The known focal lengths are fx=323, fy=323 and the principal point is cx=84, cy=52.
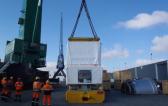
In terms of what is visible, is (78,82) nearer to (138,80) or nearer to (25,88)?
(138,80)

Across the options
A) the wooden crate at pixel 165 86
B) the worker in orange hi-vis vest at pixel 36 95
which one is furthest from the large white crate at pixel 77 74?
the wooden crate at pixel 165 86

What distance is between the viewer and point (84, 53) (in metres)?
17.0

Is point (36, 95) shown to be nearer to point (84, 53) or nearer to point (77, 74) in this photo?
point (77, 74)

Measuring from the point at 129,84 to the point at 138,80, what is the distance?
40.0 inches

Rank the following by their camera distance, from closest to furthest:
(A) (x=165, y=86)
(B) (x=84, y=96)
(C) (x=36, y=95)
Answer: (C) (x=36, y=95) < (B) (x=84, y=96) < (A) (x=165, y=86)

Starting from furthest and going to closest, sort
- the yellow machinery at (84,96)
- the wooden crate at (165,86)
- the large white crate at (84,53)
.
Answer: the wooden crate at (165,86) → the large white crate at (84,53) → the yellow machinery at (84,96)

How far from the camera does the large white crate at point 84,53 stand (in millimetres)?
16844

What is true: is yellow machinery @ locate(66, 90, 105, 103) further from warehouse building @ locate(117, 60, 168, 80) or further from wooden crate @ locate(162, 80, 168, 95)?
warehouse building @ locate(117, 60, 168, 80)

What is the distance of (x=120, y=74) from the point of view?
111 ft

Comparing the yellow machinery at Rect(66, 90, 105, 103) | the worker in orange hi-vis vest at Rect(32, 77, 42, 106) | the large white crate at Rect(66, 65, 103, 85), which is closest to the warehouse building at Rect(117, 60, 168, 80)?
the large white crate at Rect(66, 65, 103, 85)

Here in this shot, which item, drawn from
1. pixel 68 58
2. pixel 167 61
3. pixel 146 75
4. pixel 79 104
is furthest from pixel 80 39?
pixel 146 75

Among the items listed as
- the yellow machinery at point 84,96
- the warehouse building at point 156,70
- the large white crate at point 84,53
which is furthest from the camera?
the warehouse building at point 156,70

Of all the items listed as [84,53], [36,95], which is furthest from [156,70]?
[36,95]

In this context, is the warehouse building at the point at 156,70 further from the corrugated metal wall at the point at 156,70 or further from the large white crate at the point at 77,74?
the large white crate at the point at 77,74
